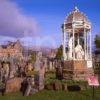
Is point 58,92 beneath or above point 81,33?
beneath

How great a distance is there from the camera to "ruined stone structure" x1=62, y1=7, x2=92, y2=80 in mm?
30984

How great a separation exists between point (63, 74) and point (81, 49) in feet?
12.1

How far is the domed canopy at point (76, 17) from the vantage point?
32938 millimetres

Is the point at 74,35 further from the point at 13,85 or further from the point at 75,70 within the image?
the point at 13,85

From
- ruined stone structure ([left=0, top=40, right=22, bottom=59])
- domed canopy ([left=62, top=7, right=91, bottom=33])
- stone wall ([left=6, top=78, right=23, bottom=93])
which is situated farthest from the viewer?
ruined stone structure ([left=0, top=40, right=22, bottom=59])

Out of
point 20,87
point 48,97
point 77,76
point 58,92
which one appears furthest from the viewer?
point 77,76

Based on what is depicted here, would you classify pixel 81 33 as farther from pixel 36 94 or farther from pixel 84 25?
pixel 36 94

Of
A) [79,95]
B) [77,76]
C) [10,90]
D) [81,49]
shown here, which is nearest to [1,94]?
[10,90]

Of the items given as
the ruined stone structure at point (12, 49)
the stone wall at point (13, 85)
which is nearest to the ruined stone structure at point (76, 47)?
the stone wall at point (13, 85)

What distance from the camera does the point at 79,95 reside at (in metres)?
19.2

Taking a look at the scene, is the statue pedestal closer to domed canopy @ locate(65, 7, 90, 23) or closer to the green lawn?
domed canopy @ locate(65, 7, 90, 23)

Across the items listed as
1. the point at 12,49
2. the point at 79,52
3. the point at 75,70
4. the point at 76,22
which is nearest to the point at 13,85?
the point at 75,70

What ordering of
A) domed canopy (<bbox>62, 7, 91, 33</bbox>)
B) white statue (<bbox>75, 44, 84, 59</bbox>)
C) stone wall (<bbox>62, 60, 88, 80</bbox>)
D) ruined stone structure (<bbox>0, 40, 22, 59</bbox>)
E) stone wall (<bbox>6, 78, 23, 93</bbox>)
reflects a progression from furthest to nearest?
ruined stone structure (<bbox>0, 40, 22, 59</bbox>) < domed canopy (<bbox>62, 7, 91, 33</bbox>) < white statue (<bbox>75, 44, 84, 59</bbox>) < stone wall (<bbox>62, 60, 88, 80</bbox>) < stone wall (<bbox>6, 78, 23, 93</bbox>)

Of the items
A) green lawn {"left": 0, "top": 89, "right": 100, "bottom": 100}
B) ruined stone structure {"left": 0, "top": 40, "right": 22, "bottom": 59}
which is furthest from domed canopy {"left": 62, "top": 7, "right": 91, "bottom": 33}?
ruined stone structure {"left": 0, "top": 40, "right": 22, "bottom": 59}
